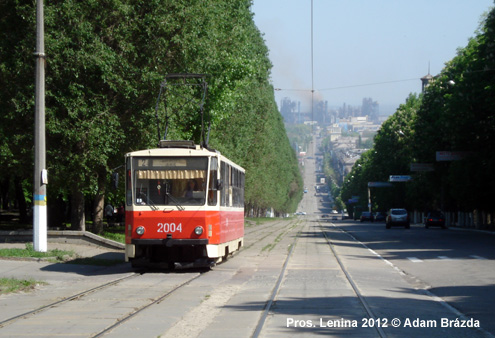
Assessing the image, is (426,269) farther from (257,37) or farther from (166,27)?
(257,37)

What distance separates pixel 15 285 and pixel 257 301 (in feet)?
17.5

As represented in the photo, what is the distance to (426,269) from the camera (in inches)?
904

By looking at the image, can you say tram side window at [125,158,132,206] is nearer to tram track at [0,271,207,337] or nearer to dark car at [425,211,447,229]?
tram track at [0,271,207,337]

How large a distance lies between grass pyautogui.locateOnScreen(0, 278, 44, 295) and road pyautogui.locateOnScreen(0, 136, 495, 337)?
366mm

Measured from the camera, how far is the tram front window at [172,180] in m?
20.6

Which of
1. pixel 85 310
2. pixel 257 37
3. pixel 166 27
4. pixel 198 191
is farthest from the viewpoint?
pixel 257 37

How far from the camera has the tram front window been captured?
20578mm

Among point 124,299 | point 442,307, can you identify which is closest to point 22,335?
point 124,299

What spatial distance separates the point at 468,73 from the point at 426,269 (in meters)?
32.9

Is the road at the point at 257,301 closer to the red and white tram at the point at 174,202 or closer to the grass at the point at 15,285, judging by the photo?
the grass at the point at 15,285

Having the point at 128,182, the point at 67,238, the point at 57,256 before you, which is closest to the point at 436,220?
the point at 67,238

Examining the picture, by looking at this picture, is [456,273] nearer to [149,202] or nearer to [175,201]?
[175,201]

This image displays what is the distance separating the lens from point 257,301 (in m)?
14.2

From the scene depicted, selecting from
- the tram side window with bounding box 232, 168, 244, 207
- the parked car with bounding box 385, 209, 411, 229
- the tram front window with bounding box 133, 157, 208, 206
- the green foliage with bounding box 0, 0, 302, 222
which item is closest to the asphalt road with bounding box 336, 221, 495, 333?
the tram side window with bounding box 232, 168, 244, 207
